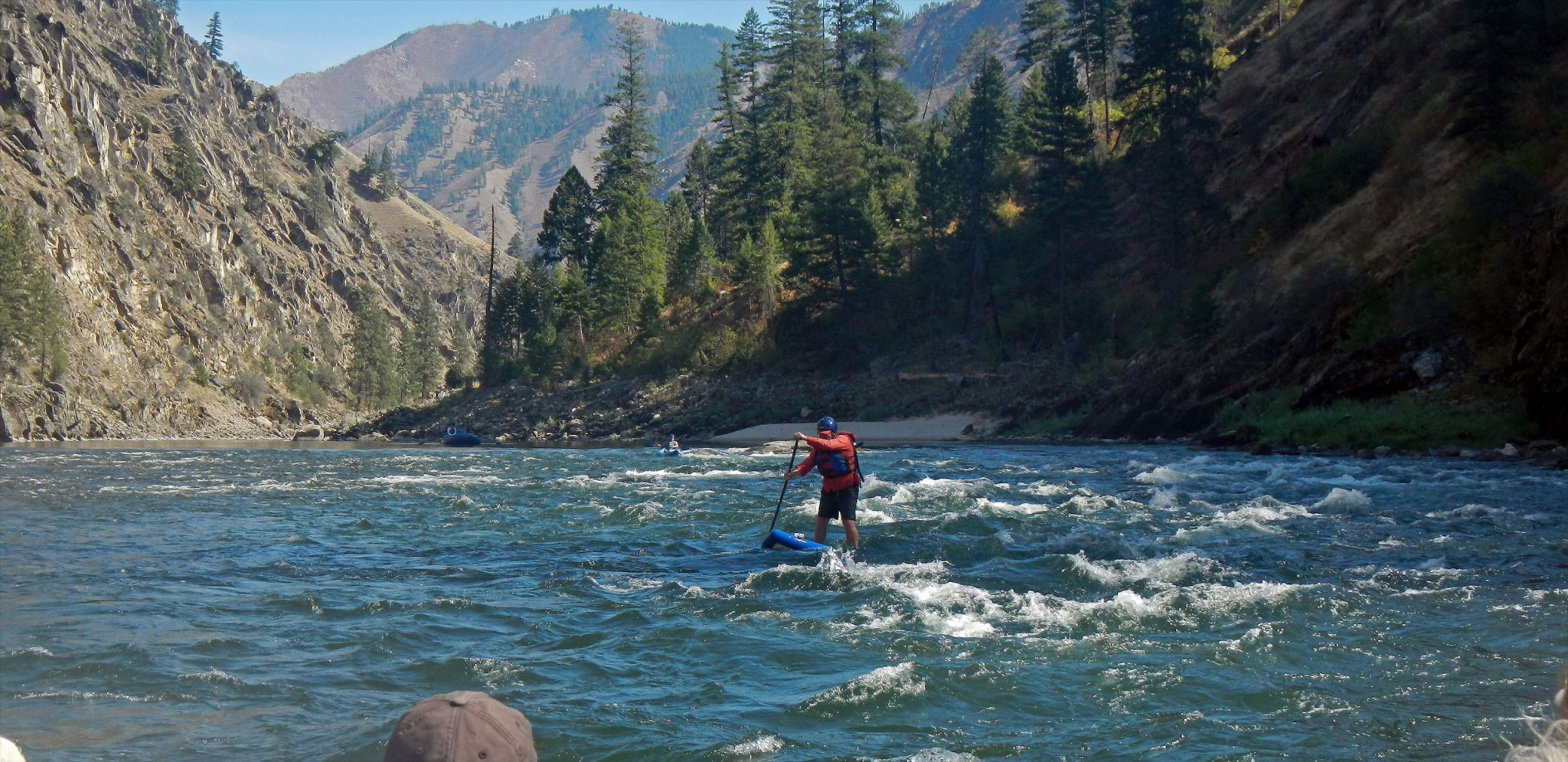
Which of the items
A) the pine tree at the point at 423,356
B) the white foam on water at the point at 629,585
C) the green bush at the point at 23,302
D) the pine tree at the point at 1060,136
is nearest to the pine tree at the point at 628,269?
the pine tree at the point at 1060,136

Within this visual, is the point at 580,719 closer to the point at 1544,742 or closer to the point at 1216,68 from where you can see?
the point at 1544,742

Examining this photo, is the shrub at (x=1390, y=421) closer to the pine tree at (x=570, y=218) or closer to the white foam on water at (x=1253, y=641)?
the white foam on water at (x=1253, y=641)

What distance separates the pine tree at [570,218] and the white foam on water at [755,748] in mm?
79640

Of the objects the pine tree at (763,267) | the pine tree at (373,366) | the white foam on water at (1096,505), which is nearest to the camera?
the white foam on water at (1096,505)

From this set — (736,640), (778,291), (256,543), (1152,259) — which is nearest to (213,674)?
(736,640)

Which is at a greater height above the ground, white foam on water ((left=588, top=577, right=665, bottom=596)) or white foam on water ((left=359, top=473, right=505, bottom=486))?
white foam on water ((left=359, top=473, right=505, bottom=486))

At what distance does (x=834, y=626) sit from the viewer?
456 inches

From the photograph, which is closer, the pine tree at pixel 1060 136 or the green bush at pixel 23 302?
the pine tree at pixel 1060 136

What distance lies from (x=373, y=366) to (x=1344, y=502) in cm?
11036

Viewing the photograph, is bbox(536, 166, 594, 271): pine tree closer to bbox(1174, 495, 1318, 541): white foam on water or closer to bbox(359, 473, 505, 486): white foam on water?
bbox(359, 473, 505, 486): white foam on water

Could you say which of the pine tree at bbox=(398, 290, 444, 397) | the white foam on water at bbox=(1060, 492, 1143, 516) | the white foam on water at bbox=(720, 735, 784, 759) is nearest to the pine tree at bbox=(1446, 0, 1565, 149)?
the white foam on water at bbox=(1060, 492, 1143, 516)

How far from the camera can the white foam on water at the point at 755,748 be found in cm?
794

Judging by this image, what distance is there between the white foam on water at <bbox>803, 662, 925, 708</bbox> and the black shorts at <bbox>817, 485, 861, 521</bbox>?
7105mm

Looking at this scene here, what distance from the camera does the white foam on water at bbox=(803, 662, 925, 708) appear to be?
29.6 feet
